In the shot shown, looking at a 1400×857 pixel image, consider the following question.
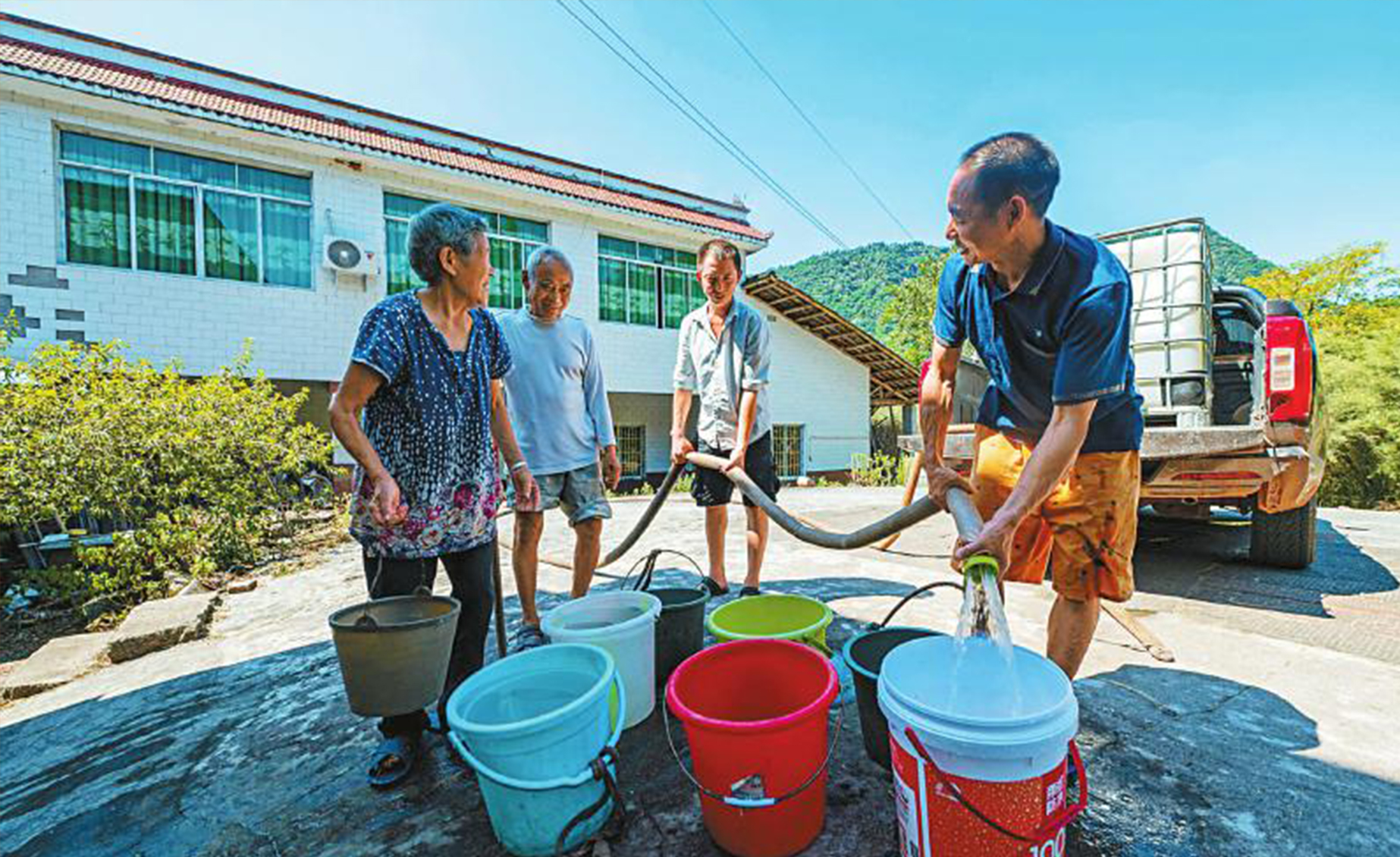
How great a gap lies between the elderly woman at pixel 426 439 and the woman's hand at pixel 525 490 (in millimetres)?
377

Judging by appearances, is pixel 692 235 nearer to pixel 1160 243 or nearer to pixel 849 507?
pixel 849 507

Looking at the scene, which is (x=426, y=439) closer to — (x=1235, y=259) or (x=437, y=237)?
(x=437, y=237)

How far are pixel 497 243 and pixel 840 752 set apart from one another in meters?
9.95

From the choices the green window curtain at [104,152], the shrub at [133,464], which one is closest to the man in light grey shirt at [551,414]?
the shrub at [133,464]

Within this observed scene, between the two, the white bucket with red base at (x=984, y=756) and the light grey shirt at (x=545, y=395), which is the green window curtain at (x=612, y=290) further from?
the white bucket with red base at (x=984, y=756)

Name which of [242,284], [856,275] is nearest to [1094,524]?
[242,284]

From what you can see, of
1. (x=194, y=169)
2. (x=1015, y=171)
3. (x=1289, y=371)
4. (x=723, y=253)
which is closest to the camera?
(x=1015, y=171)

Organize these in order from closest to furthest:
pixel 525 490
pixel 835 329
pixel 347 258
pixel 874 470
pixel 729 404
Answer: pixel 525 490 < pixel 729 404 < pixel 347 258 < pixel 835 329 < pixel 874 470

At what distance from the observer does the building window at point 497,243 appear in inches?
366

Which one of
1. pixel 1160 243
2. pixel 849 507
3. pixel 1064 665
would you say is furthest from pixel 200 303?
pixel 1160 243

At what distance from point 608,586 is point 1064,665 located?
2638 millimetres

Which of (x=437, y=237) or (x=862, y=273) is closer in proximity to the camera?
(x=437, y=237)

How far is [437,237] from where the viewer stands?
195 centimetres

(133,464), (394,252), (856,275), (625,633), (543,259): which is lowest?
(625,633)
